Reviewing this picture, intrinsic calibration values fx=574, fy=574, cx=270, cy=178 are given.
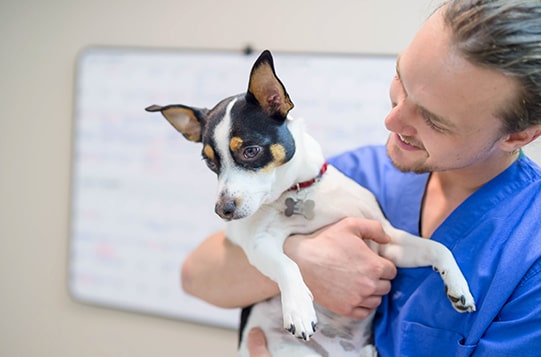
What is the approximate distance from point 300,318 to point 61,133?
1980mm

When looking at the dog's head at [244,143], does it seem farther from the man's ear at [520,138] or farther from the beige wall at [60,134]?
the beige wall at [60,134]

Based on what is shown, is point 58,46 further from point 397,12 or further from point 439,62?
point 439,62

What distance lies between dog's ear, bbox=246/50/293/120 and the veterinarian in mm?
185

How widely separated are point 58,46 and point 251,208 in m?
1.89

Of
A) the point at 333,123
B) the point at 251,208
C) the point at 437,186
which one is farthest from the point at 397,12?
the point at 251,208

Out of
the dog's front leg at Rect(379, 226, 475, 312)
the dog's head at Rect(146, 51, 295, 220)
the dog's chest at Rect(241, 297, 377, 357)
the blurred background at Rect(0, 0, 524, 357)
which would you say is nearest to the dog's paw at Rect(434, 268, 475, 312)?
the dog's front leg at Rect(379, 226, 475, 312)

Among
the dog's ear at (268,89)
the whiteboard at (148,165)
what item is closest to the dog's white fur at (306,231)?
the dog's ear at (268,89)

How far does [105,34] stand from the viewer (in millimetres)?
2393

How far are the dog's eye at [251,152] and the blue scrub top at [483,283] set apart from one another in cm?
39

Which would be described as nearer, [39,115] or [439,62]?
[439,62]

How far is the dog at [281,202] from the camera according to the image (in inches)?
35.7

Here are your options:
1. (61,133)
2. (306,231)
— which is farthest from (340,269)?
(61,133)

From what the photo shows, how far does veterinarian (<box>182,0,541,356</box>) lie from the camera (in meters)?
0.85

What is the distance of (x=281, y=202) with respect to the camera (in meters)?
1.10
